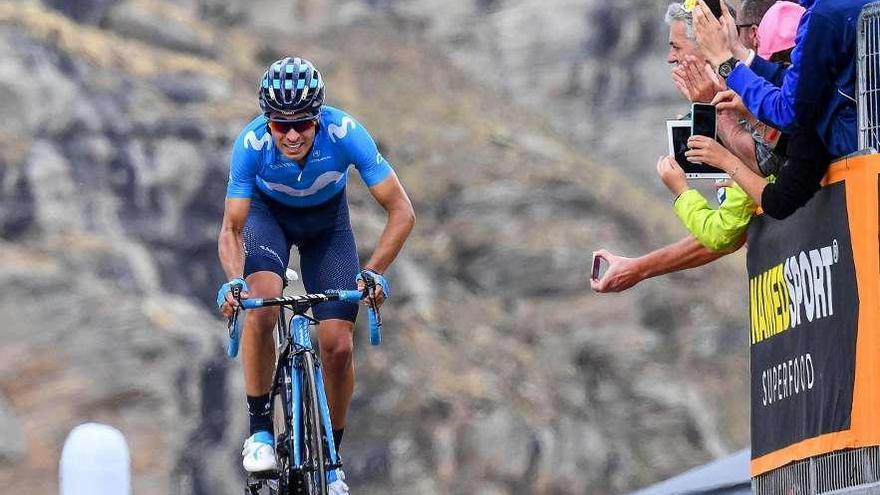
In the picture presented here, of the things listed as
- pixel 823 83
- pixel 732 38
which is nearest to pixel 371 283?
pixel 732 38

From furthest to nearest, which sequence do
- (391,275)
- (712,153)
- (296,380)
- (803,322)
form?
1. (391,275)
2. (296,380)
3. (712,153)
4. (803,322)

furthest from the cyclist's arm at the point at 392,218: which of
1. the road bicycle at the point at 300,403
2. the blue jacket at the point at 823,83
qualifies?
the blue jacket at the point at 823,83

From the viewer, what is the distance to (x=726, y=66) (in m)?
7.40

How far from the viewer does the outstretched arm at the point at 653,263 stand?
27.8 feet

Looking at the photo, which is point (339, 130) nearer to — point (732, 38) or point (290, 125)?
point (290, 125)

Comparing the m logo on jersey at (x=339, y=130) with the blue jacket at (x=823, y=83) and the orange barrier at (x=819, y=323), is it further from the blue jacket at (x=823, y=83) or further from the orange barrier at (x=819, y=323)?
the blue jacket at (x=823, y=83)

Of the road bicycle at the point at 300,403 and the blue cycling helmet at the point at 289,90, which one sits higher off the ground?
the blue cycling helmet at the point at 289,90

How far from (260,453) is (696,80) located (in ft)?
9.08

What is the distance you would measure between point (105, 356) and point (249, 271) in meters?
19.9

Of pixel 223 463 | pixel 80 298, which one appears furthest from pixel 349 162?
pixel 80 298

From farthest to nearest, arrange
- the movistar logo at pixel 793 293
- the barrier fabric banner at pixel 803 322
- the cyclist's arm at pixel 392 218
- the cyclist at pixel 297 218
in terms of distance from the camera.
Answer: the cyclist's arm at pixel 392 218, the cyclist at pixel 297 218, the movistar logo at pixel 793 293, the barrier fabric banner at pixel 803 322

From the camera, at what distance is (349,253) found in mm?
8750

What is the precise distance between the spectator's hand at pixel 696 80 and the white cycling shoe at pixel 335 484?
2.38m

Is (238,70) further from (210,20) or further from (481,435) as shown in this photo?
(481,435)
